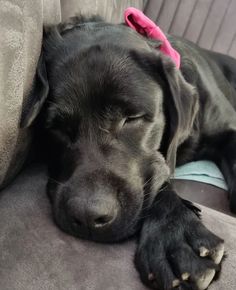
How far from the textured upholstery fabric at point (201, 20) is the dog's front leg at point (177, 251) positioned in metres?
2.02

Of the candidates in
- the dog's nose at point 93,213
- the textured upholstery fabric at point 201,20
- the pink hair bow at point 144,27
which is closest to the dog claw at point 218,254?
the dog's nose at point 93,213

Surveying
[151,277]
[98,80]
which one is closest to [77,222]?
[151,277]

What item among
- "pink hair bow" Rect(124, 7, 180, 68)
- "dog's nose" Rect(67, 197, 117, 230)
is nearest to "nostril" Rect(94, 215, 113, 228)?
"dog's nose" Rect(67, 197, 117, 230)

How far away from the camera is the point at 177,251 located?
1.07 meters

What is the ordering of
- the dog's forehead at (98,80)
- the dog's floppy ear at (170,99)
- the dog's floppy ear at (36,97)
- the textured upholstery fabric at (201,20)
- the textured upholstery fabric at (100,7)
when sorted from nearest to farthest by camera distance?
1. the dog's floppy ear at (36,97)
2. the dog's forehead at (98,80)
3. the dog's floppy ear at (170,99)
4. the textured upholstery fabric at (100,7)
5. the textured upholstery fabric at (201,20)

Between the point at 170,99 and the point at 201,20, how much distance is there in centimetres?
166

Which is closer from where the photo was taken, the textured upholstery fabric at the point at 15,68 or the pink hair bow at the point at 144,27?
the textured upholstery fabric at the point at 15,68

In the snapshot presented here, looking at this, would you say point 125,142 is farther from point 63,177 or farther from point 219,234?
point 219,234

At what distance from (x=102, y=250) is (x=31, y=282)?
19 cm

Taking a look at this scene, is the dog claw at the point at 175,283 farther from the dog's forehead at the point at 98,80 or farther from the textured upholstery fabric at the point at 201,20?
the textured upholstery fabric at the point at 201,20

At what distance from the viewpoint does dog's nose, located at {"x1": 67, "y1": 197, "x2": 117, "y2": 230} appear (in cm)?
109

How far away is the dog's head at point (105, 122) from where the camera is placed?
116 centimetres

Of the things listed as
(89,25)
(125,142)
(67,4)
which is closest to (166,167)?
(125,142)

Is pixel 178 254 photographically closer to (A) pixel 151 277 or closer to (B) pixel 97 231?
(A) pixel 151 277
